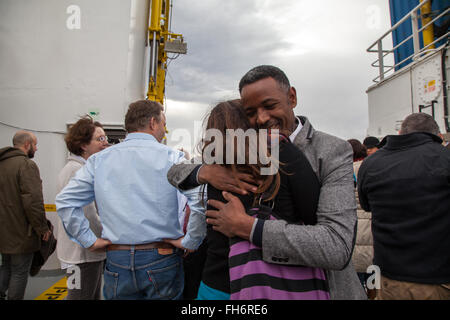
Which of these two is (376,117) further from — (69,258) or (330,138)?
(69,258)

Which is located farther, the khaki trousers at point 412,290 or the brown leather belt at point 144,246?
the khaki trousers at point 412,290

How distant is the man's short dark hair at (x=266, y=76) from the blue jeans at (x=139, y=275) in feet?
4.07

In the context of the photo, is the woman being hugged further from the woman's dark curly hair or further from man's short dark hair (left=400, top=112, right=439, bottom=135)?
the woman's dark curly hair

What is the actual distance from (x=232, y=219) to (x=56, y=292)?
395 centimetres

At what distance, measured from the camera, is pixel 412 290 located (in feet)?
6.40

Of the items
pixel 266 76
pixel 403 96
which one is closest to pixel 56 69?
pixel 266 76

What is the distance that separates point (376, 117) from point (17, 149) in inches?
241

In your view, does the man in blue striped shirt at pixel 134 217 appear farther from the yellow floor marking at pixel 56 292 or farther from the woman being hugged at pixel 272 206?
the yellow floor marking at pixel 56 292

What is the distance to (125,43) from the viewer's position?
4.89 m

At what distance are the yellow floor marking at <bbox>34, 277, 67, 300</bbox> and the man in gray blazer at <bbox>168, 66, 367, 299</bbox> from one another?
3471mm

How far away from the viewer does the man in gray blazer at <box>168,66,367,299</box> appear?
0.82 m

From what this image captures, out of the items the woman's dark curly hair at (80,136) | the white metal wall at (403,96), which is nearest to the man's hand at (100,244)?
the woman's dark curly hair at (80,136)

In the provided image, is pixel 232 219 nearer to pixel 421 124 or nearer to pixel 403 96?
pixel 421 124

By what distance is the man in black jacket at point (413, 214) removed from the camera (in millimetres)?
1889
